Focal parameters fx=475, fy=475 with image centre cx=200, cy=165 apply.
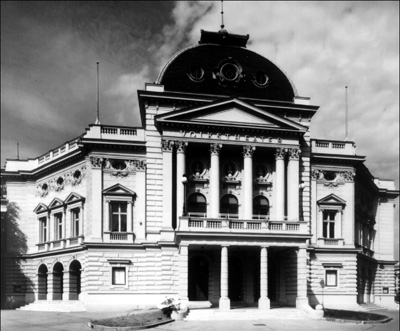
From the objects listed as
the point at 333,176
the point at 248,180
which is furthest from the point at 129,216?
the point at 333,176

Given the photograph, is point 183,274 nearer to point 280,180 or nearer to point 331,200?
point 280,180

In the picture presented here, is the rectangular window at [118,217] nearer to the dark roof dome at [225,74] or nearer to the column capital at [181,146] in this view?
the column capital at [181,146]

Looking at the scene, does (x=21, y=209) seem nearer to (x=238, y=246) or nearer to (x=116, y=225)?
(x=116, y=225)

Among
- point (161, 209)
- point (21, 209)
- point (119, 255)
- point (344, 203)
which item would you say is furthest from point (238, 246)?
point (21, 209)

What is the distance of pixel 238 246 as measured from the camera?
36500mm

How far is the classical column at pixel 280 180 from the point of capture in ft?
137

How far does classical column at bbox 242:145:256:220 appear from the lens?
40981 millimetres

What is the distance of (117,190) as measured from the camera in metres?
42.0

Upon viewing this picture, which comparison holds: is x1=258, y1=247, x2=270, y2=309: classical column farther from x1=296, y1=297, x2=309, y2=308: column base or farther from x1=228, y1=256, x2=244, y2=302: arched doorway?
x1=228, y1=256, x2=244, y2=302: arched doorway

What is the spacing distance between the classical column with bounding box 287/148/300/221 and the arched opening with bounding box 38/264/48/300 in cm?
2567

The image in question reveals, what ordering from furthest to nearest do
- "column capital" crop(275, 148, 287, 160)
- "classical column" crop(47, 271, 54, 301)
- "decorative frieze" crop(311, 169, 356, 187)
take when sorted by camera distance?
"classical column" crop(47, 271, 54, 301)
"decorative frieze" crop(311, 169, 356, 187)
"column capital" crop(275, 148, 287, 160)

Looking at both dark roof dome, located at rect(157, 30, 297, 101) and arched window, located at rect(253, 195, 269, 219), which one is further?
dark roof dome, located at rect(157, 30, 297, 101)

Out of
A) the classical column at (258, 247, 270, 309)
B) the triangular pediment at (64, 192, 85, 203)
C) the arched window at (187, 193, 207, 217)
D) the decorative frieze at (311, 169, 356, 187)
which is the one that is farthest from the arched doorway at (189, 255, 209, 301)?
the decorative frieze at (311, 169, 356, 187)

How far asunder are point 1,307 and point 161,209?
2135cm
